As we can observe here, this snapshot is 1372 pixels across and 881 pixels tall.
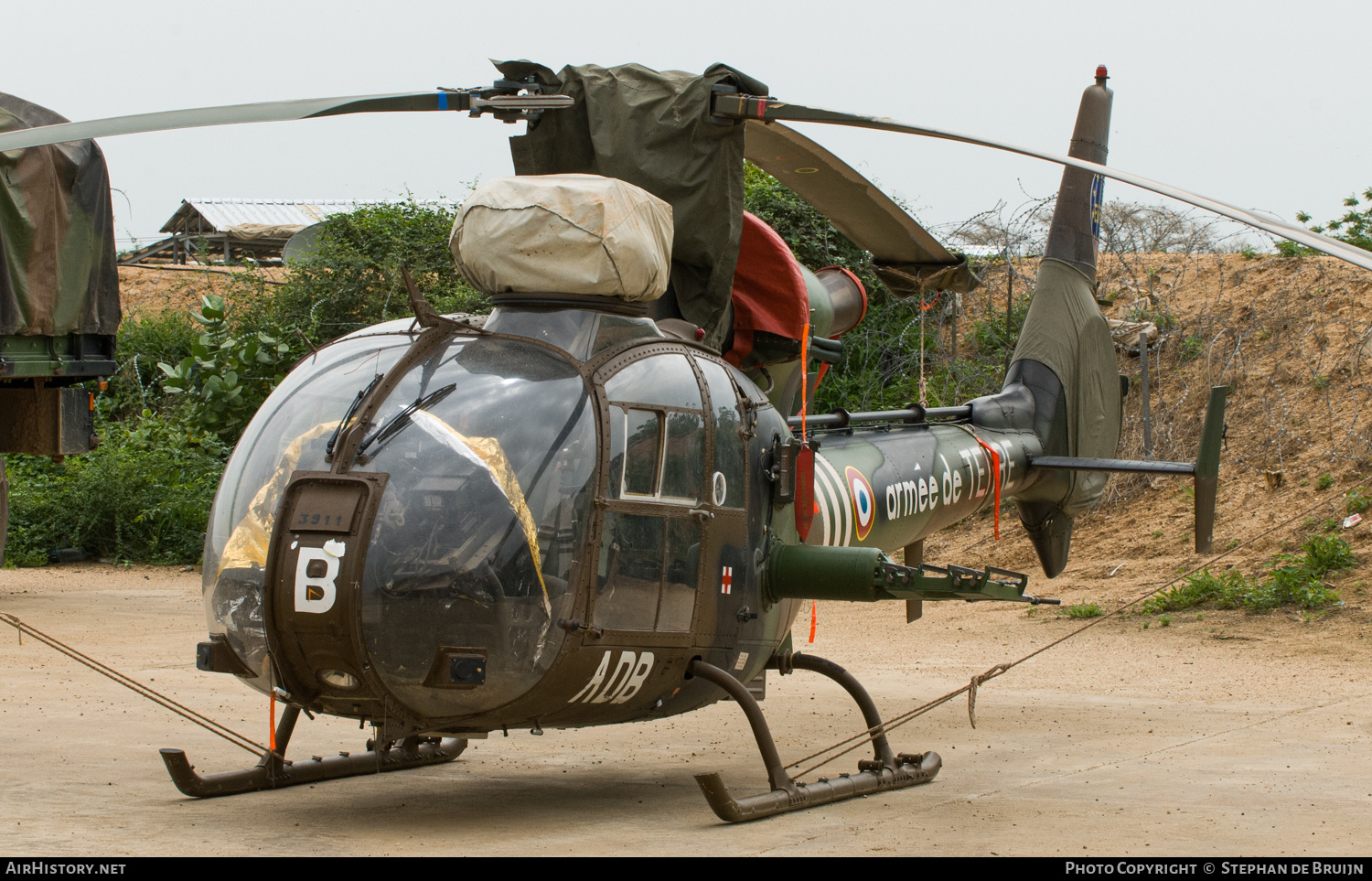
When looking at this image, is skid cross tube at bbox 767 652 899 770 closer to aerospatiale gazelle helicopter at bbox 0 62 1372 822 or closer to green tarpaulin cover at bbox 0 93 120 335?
aerospatiale gazelle helicopter at bbox 0 62 1372 822

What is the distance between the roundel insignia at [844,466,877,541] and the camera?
658 cm

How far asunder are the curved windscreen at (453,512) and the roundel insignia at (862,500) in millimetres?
2167

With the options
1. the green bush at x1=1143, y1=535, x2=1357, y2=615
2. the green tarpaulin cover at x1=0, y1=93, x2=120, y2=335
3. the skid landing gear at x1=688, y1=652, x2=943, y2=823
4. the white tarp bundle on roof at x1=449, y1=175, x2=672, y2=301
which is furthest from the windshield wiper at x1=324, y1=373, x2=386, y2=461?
the green bush at x1=1143, y1=535, x2=1357, y2=615

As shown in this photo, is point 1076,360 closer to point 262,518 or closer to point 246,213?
point 262,518

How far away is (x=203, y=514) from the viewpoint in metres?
16.2

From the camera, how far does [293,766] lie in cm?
588

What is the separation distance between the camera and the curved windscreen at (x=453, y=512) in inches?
172

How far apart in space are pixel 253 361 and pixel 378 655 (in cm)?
1356

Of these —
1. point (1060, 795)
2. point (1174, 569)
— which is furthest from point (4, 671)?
point (1174, 569)

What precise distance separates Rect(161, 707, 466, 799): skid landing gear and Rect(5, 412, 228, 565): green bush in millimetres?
10358

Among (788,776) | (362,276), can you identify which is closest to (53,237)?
(788,776)

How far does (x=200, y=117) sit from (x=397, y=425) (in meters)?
1.13

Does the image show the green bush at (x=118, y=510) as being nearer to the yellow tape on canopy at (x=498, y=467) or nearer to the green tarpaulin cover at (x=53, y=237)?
the green tarpaulin cover at (x=53, y=237)
